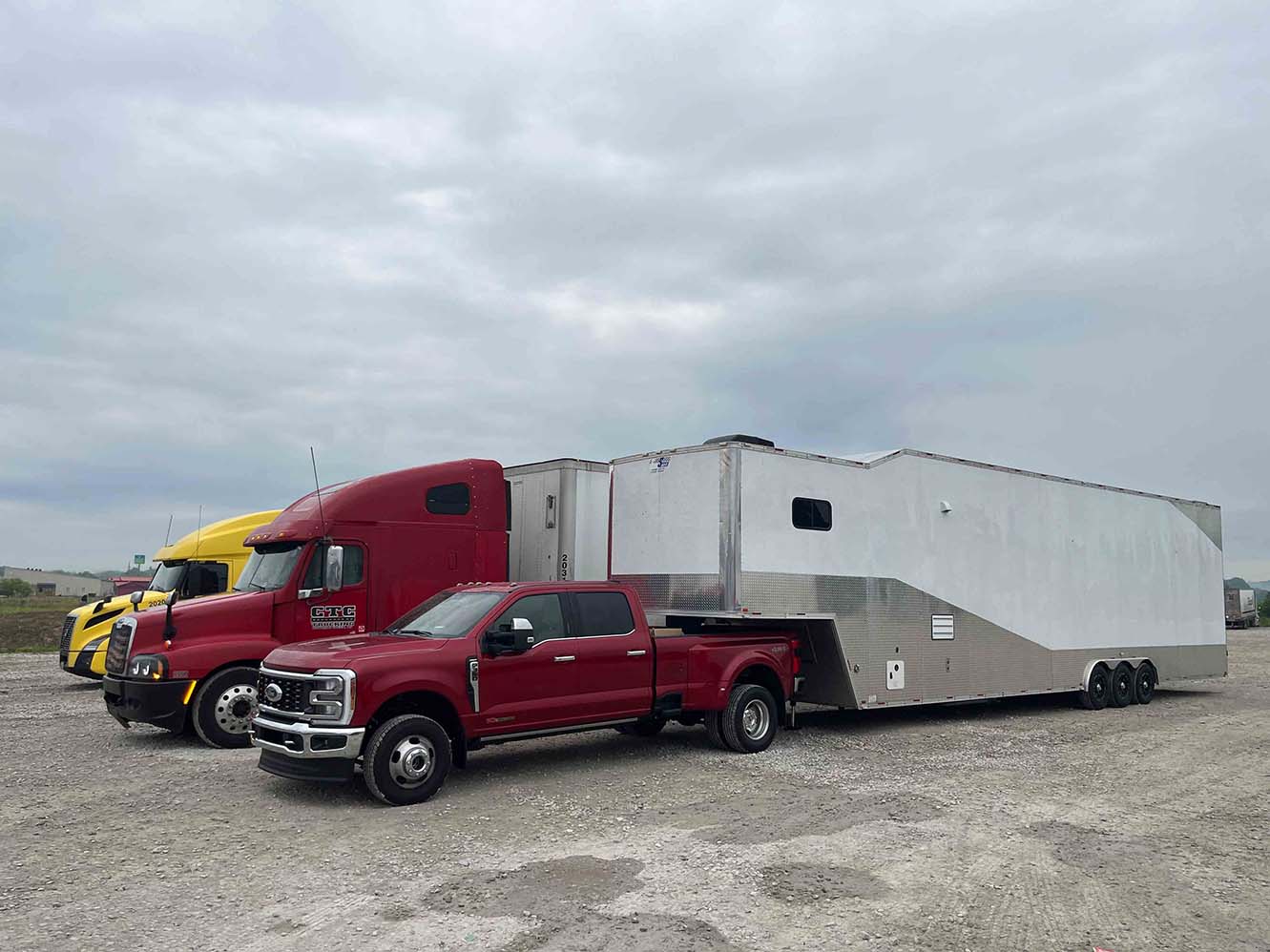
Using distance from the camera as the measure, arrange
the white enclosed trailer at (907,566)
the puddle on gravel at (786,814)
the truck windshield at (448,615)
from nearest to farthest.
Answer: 1. the puddle on gravel at (786,814)
2. the truck windshield at (448,615)
3. the white enclosed trailer at (907,566)

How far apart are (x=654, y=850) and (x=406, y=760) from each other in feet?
8.18

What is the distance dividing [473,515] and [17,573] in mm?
158215

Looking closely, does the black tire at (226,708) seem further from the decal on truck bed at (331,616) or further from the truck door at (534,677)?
the truck door at (534,677)

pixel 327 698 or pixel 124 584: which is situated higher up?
pixel 124 584

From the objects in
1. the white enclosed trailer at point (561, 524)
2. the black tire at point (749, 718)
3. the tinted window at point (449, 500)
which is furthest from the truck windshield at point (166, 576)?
the black tire at point (749, 718)

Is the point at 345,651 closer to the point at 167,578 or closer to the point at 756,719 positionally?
the point at 756,719

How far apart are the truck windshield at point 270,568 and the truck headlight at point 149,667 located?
4.32 feet

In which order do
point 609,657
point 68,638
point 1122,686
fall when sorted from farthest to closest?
point 68,638
point 1122,686
point 609,657

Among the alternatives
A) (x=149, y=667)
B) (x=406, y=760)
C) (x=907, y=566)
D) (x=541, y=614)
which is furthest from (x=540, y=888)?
(x=907, y=566)

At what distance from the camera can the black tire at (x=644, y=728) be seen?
38.8 ft

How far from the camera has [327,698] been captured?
847 cm

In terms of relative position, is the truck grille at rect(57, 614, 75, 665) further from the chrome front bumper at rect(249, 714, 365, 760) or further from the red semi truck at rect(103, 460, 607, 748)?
the chrome front bumper at rect(249, 714, 365, 760)

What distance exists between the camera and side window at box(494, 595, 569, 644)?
32.2 ft

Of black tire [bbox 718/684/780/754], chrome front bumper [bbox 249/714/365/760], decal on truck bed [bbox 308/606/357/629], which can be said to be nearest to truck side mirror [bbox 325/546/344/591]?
decal on truck bed [bbox 308/606/357/629]
